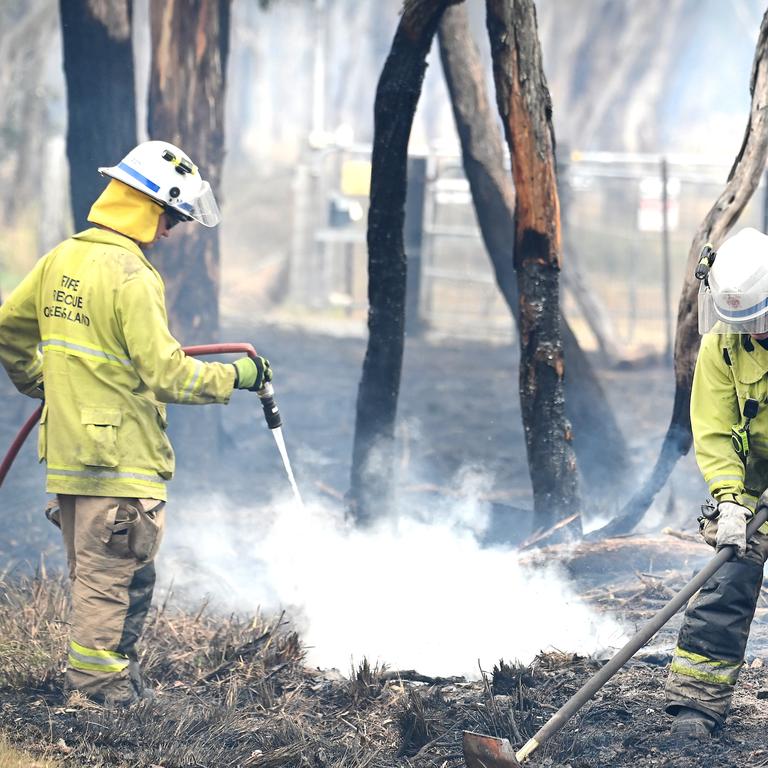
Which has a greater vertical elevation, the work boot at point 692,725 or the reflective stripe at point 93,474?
the reflective stripe at point 93,474

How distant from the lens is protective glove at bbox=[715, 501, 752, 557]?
3.94m

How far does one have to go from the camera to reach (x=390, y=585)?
19.9 feet

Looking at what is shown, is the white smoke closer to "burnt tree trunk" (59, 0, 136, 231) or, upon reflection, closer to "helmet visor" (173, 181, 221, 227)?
"helmet visor" (173, 181, 221, 227)

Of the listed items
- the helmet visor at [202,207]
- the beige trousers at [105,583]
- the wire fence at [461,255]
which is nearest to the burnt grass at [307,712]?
the beige trousers at [105,583]

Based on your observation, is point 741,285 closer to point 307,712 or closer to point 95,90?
point 307,712

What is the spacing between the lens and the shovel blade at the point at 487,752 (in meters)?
3.82

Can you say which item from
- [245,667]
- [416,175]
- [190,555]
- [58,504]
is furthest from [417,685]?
[416,175]

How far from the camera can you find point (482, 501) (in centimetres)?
748

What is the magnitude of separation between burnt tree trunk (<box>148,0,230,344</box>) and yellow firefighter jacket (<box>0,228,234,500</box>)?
355 centimetres

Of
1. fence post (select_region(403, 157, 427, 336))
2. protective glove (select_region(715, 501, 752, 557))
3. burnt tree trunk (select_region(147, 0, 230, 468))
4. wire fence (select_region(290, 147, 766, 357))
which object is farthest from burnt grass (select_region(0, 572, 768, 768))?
fence post (select_region(403, 157, 427, 336))

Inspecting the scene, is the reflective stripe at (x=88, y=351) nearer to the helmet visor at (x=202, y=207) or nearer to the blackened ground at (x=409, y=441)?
the helmet visor at (x=202, y=207)

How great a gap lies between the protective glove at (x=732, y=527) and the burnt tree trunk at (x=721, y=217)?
1712mm

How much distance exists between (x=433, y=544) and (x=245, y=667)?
1916mm

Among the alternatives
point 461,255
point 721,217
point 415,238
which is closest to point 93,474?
point 721,217
